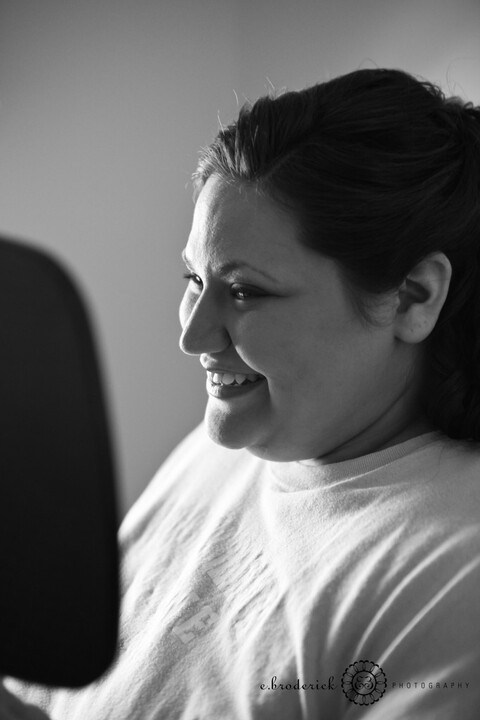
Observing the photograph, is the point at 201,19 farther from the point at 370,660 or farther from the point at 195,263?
the point at 370,660

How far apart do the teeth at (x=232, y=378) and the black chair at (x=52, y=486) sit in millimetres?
529

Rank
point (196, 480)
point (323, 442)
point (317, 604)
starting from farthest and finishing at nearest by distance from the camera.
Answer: point (196, 480)
point (323, 442)
point (317, 604)

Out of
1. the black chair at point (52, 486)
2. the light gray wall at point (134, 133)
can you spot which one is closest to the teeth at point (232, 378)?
the black chair at point (52, 486)

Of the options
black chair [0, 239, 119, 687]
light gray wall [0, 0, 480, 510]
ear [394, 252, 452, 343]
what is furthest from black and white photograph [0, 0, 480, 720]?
light gray wall [0, 0, 480, 510]

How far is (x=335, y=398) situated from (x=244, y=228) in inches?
8.7

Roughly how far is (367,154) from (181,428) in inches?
68.7

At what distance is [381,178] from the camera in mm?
868

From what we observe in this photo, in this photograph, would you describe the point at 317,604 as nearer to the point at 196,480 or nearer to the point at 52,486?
the point at 196,480

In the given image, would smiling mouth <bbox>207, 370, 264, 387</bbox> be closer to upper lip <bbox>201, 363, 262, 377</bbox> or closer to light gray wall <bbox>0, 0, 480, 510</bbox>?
upper lip <bbox>201, 363, 262, 377</bbox>

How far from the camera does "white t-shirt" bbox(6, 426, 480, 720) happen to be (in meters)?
0.78

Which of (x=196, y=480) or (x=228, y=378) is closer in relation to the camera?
(x=228, y=378)

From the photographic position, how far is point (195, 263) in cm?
93

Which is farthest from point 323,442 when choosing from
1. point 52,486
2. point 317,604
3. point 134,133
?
point 134,133

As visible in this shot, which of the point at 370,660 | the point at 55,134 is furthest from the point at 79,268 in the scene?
the point at 370,660
